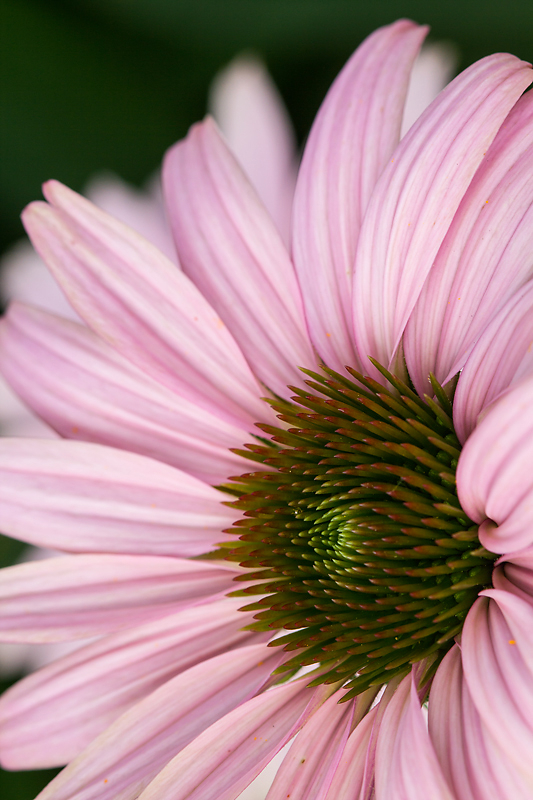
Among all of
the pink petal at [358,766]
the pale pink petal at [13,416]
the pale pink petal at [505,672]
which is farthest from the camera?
the pale pink petal at [13,416]

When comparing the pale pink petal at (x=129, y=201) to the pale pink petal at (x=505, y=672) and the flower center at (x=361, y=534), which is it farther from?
the pale pink petal at (x=505, y=672)

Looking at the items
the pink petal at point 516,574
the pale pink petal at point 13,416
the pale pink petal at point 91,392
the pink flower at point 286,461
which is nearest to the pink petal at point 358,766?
the pink flower at point 286,461

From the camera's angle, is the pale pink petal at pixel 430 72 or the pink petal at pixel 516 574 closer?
the pink petal at pixel 516 574

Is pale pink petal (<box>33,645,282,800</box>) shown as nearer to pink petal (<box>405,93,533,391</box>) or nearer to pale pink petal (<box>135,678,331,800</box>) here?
pale pink petal (<box>135,678,331,800</box>)

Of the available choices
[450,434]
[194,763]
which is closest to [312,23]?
[450,434]

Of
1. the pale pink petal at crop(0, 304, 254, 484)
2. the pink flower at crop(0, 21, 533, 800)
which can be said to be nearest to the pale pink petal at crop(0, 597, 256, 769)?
the pink flower at crop(0, 21, 533, 800)

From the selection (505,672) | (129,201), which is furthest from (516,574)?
(129,201)
